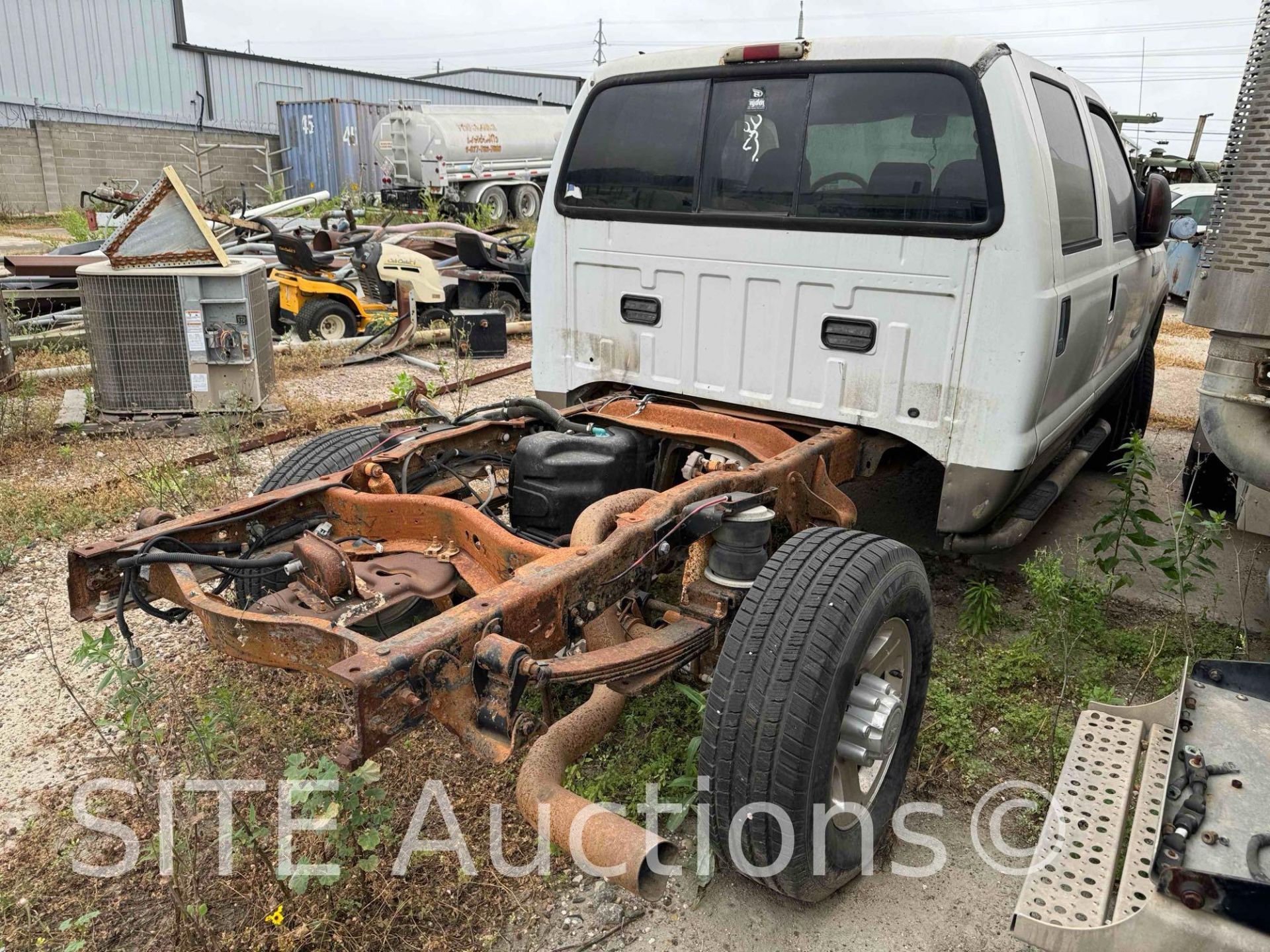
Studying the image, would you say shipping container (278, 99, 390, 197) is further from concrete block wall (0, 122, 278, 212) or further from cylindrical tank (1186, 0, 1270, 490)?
cylindrical tank (1186, 0, 1270, 490)

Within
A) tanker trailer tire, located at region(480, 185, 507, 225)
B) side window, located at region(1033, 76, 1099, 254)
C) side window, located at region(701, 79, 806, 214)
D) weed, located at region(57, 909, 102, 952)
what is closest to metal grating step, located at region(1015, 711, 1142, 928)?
side window, located at region(1033, 76, 1099, 254)

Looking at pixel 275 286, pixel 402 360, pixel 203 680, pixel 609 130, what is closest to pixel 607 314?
pixel 609 130

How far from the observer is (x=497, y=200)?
2180 cm

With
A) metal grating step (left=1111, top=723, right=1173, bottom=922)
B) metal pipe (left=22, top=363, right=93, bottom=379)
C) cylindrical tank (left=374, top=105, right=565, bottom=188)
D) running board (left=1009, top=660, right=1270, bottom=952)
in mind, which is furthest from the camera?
cylindrical tank (left=374, top=105, right=565, bottom=188)

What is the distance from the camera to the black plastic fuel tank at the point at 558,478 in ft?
10.6

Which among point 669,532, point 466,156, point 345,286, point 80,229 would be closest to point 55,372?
point 345,286

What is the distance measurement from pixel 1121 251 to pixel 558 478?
317 centimetres

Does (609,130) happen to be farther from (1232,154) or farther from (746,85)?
(1232,154)

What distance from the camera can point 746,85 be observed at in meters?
3.60

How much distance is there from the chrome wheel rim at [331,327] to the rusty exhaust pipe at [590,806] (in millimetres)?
7569

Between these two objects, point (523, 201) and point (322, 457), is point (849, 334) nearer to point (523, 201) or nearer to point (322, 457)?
point (322, 457)

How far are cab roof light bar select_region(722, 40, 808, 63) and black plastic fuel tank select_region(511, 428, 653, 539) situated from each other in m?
1.58

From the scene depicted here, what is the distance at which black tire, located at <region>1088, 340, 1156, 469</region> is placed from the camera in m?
5.90

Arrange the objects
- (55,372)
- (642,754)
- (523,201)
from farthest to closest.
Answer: (523,201), (55,372), (642,754)
